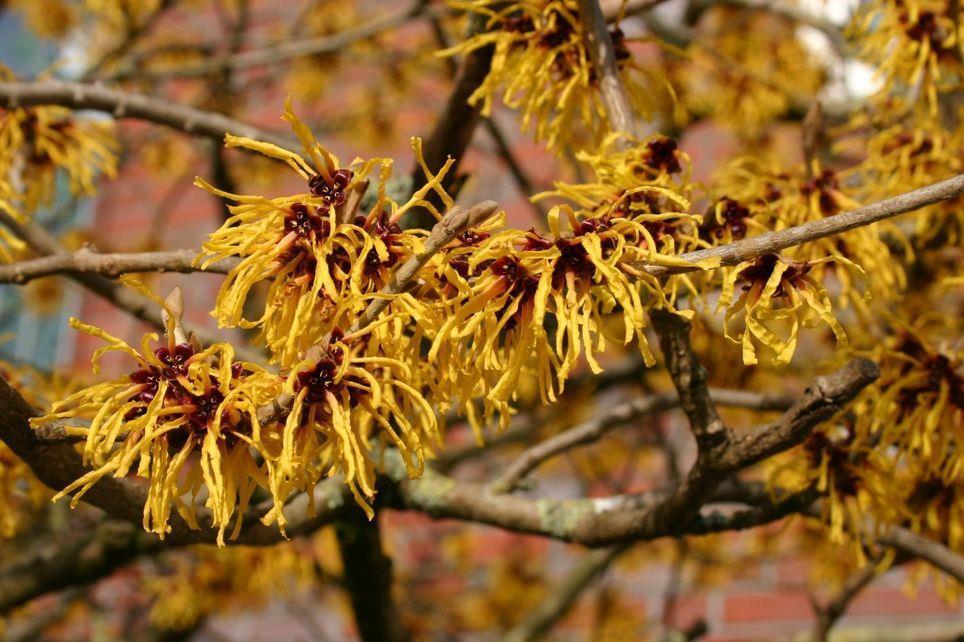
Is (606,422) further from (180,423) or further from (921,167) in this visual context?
(180,423)

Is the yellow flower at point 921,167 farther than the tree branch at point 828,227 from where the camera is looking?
Yes

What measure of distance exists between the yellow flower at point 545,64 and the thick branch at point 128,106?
0.46m

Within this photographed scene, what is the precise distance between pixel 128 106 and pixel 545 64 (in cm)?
86

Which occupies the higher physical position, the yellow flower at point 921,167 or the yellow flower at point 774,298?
the yellow flower at point 921,167

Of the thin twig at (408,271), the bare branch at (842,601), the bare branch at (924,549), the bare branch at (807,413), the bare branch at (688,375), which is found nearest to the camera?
the thin twig at (408,271)

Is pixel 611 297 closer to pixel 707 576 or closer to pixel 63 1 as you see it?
pixel 707 576

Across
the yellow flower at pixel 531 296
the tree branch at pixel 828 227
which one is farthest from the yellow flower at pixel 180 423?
the tree branch at pixel 828 227

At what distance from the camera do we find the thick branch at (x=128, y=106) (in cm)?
165

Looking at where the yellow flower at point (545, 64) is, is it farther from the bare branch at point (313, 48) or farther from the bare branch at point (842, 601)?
the bare branch at point (313, 48)

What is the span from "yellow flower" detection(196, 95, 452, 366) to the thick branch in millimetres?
674

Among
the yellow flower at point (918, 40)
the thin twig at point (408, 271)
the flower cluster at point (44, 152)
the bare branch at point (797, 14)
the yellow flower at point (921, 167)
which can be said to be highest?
the bare branch at point (797, 14)

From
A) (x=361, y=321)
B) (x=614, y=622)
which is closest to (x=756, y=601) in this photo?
(x=614, y=622)

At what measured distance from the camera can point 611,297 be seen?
99 centimetres

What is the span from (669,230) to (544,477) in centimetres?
324
